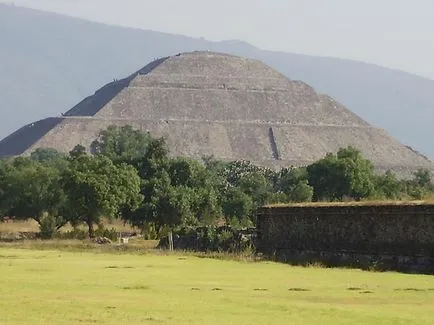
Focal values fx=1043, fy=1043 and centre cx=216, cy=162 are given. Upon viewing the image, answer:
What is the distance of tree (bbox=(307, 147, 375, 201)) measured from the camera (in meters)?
71.9

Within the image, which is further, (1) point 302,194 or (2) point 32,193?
(2) point 32,193

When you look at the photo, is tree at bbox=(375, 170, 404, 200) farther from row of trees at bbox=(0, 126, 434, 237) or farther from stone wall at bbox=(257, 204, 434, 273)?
stone wall at bbox=(257, 204, 434, 273)

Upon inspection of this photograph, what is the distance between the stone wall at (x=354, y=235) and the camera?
105 feet

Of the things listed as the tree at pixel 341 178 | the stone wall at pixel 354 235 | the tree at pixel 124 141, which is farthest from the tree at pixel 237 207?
the tree at pixel 124 141

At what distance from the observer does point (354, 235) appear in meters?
34.7

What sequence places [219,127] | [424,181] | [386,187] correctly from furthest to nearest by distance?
[219,127], [424,181], [386,187]

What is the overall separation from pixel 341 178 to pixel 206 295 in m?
53.8

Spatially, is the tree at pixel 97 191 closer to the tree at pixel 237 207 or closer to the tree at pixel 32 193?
the tree at pixel 32 193

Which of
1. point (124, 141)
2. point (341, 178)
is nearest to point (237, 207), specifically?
point (341, 178)

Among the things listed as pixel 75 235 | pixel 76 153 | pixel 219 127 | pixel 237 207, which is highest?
pixel 219 127

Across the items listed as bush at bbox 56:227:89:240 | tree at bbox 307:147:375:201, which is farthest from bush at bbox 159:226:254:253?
tree at bbox 307:147:375:201

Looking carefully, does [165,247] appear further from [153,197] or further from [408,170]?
[408,170]

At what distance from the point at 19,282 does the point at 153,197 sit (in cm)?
4346

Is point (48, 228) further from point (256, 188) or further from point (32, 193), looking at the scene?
point (256, 188)
